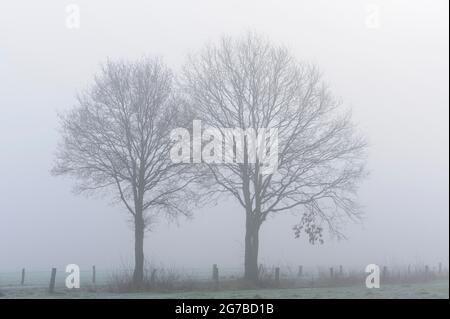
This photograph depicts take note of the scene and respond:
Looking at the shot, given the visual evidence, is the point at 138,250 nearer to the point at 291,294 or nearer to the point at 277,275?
the point at 277,275

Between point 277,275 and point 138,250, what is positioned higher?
point 138,250

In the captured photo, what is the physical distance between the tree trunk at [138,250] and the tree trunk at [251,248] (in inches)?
222

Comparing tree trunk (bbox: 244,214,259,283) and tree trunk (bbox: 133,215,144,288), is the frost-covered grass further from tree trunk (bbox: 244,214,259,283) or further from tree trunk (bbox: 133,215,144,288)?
tree trunk (bbox: 244,214,259,283)

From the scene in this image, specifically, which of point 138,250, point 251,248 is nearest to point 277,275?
point 251,248

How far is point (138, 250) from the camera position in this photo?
112 ft

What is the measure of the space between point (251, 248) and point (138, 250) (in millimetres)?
6215

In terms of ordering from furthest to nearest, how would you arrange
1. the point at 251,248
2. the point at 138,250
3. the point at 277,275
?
the point at 251,248
the point at 277,275
the point at 138,250

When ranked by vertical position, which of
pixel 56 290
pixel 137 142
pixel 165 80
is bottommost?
pixel 56 290

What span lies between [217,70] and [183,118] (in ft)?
11.8

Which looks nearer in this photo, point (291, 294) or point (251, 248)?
point (291, 294)

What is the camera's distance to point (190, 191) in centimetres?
3647
